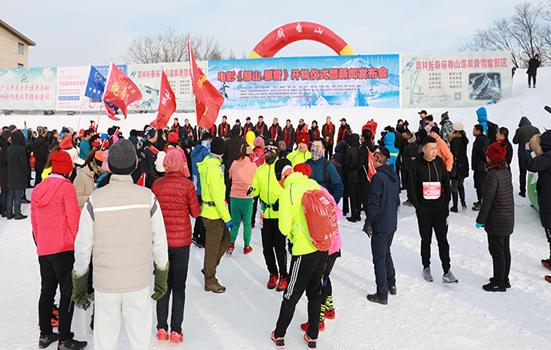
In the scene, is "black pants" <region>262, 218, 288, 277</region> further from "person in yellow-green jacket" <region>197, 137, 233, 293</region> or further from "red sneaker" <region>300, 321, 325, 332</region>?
"red sneaker" <region>300, 321, 325, 332</region>

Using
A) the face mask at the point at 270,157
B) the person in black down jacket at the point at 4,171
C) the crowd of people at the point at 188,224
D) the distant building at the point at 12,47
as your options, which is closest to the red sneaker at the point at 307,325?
the crowd of people at the point at 188,224

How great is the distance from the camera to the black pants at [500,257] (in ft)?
15.7

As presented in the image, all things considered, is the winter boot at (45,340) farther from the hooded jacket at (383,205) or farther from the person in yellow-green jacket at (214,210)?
the hooded jacket at (383,205)

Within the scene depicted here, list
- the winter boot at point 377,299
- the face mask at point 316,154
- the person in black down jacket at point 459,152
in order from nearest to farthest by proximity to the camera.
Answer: the winter boot at point 377,299 → the face mask at point 316,154 → the person in black down jacket at point 459,152

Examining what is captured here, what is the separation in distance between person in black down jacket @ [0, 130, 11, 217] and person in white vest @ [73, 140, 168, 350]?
7.88 metres

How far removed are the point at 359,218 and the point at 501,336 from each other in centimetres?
465

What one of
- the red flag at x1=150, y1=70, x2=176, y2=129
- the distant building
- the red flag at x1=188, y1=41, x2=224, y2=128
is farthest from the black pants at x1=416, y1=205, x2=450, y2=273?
the distant building

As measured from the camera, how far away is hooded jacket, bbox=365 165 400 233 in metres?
4.55

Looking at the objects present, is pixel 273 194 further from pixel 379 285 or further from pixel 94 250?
pixel 94 250

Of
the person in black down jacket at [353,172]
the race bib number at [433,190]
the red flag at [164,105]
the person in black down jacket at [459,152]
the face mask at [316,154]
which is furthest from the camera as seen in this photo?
the red flag at [164,105]

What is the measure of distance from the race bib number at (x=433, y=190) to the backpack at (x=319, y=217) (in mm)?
2129

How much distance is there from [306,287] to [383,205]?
1.60 meters

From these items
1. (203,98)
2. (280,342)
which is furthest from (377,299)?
(203,98)

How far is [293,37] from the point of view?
2325 centimetres
